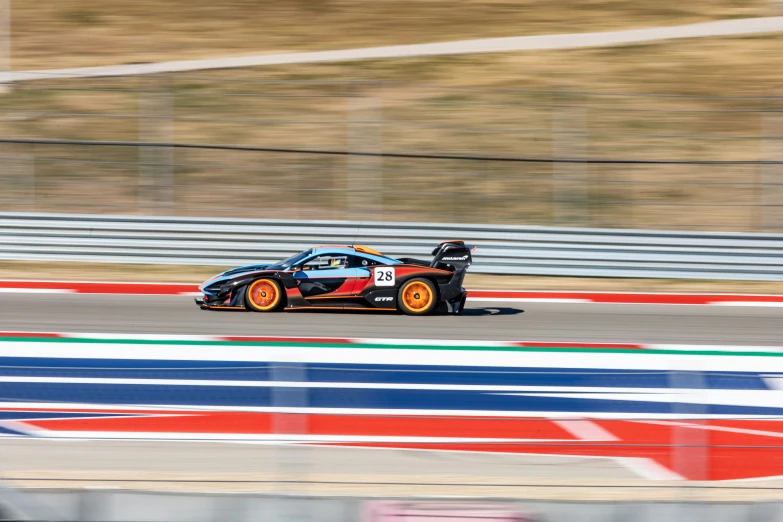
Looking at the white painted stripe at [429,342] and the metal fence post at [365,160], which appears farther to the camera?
the metal fence post at [365,160]

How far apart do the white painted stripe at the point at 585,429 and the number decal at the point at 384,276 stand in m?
6.57

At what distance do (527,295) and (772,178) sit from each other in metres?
4.74

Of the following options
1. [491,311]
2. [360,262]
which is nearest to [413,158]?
[491,311]

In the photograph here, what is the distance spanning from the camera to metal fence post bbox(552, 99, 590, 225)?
50.0 ft

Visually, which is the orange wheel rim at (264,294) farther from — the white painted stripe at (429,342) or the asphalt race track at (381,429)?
the asphalt race track at (381,429)

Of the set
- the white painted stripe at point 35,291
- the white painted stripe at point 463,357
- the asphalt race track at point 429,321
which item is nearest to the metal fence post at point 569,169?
the asphalt race track at point 429,321

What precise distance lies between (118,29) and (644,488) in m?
20.3

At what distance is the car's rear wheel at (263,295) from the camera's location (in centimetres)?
1154

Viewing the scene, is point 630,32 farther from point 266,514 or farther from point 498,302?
point 266,514

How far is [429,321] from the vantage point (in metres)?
11.6

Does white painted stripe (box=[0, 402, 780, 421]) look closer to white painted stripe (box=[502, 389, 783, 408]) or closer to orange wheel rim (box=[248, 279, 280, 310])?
white painted stripe (box=[502, 389, 783, 408])

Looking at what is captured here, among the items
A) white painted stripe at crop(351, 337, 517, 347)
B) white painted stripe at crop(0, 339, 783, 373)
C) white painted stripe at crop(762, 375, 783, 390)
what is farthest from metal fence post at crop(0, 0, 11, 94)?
white painted stripe at crop(762, 375, 783, 390)

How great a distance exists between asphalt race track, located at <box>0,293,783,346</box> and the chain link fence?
9.31 ft

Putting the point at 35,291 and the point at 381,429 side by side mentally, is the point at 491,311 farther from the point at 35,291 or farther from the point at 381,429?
the point at 381,429
